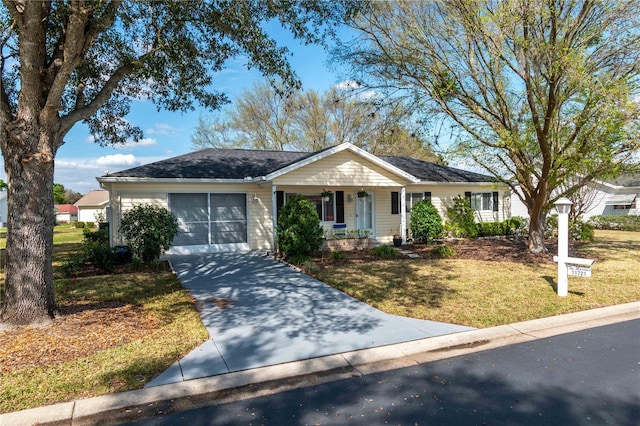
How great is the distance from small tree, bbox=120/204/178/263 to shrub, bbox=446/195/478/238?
1216cm

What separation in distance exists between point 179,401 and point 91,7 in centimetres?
520

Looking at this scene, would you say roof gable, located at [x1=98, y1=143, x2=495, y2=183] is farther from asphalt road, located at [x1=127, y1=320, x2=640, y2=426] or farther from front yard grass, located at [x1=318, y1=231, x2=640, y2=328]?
asphalt road, located at [x1=127, y1=320, x2=640, y2=426]

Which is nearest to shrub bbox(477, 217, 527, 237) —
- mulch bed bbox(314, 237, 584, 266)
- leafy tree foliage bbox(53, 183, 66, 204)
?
mulch bed bbox(314, 237, 584, 266)

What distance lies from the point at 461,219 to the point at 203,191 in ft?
38.1

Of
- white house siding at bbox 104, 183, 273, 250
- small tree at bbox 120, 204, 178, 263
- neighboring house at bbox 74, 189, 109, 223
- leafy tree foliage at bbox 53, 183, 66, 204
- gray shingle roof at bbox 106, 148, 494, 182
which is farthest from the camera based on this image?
leafy tree foliage at bbox 53, 183, 66, 204

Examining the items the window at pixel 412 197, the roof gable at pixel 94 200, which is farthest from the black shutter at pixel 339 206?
the roof gable at pixel 94 200

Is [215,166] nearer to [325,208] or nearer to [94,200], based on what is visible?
[325,208]

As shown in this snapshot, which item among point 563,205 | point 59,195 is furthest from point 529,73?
point 59,195

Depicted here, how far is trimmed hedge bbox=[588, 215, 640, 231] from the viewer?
21.2 metres

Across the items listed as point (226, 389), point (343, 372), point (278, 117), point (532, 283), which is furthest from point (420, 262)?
point (278, 117)

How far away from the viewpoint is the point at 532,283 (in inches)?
321

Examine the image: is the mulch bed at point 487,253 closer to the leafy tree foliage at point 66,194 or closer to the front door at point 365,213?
the front door at point 365,213

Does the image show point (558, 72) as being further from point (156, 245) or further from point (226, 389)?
point (156, 245)

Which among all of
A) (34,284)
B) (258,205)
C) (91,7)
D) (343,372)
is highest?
(91,7)
